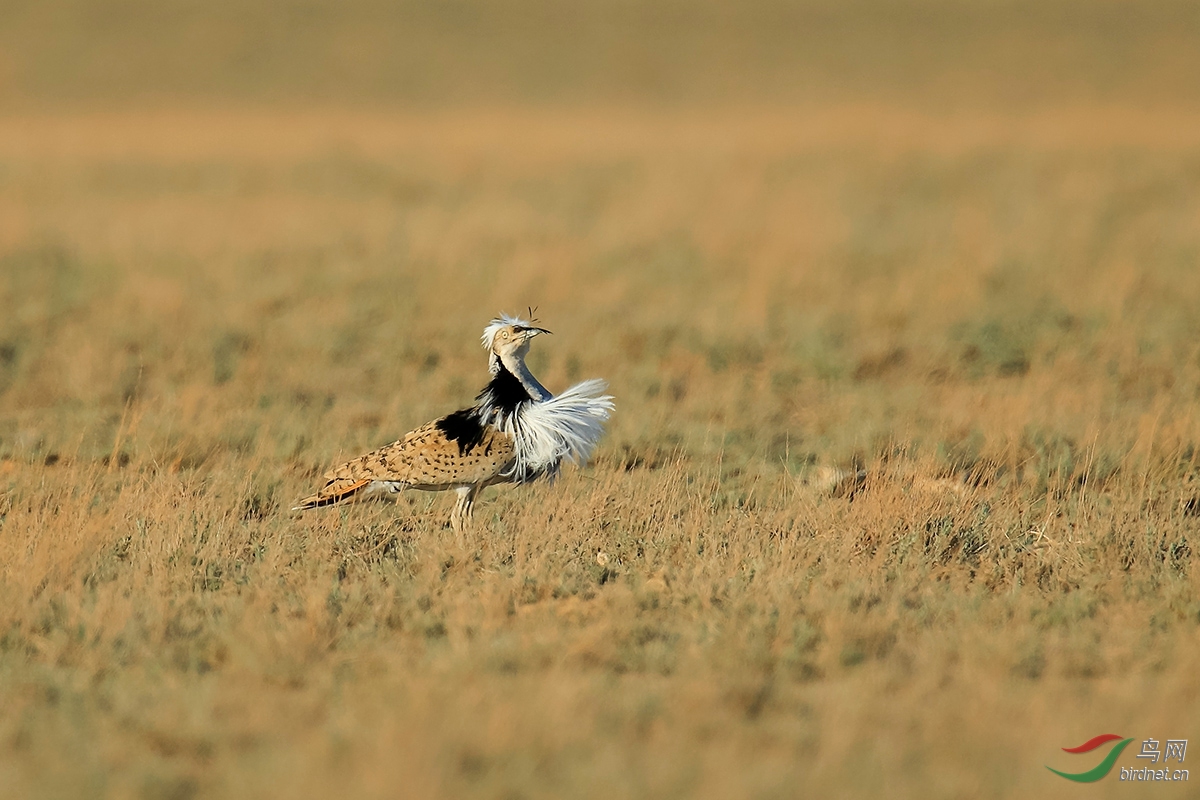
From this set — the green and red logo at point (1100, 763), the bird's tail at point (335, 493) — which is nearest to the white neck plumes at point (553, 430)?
the bird's tail at point (335, 493)

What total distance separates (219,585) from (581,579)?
1371 millimetres

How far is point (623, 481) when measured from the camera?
20.1 feet

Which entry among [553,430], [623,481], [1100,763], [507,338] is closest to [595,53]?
[623,481]

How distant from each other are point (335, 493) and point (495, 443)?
71 cm

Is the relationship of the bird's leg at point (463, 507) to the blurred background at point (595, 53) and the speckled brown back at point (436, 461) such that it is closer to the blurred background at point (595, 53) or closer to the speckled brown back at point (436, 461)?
the speckled brown back at point (436, 461)

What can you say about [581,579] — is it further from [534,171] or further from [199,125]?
[199,125]

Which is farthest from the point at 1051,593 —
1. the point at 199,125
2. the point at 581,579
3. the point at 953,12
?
the point at 953,12

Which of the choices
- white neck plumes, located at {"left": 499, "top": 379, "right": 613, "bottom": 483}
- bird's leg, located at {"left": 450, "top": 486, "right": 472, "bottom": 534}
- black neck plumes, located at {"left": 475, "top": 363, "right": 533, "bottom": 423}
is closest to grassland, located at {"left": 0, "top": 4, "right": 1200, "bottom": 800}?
bird's leg, located at {"left": 450, "top": 486, "right": 472, "bottom": 534}

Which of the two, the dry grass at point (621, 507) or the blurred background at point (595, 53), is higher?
the blurred background at point (595, 53)

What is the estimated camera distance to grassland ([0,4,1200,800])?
12.1 feet

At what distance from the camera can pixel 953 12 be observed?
39.3m

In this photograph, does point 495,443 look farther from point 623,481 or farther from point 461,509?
point 623,481

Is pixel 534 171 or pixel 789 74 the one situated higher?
pixel 789 74

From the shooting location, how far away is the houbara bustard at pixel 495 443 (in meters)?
5.28
